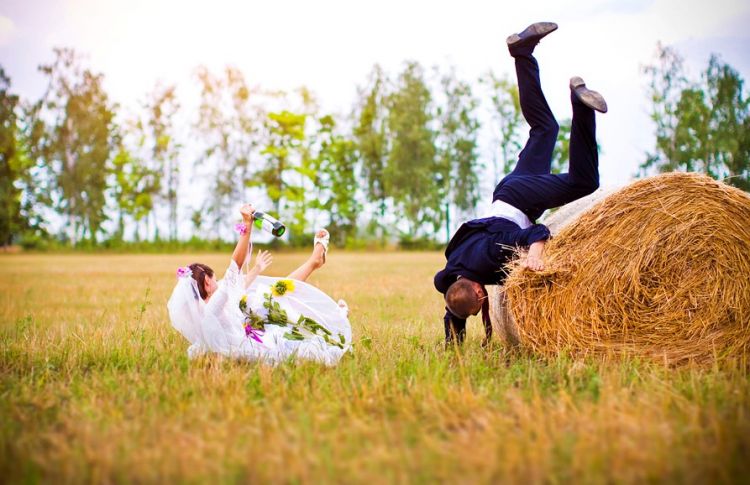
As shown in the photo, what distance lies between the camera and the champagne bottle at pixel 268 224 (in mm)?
5755

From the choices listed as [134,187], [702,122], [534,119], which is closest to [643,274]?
[534,119]

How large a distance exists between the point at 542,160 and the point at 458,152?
44.7 meters

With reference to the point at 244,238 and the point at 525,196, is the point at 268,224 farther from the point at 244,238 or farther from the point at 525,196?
the point at 525,196

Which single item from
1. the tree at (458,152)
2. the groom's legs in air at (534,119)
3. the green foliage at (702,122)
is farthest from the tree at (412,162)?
the groom's legs in air at (534,119)

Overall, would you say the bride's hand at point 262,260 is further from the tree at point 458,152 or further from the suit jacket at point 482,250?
the tree at point 458,152

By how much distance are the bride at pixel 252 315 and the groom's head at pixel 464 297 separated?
99 centimetres

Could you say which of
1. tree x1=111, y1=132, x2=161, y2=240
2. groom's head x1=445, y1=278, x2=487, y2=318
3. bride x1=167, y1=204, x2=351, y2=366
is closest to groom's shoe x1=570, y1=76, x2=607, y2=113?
groom's head x1=445, y1=278, x2=487, y2=318

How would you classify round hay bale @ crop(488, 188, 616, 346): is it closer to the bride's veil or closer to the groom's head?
the groom's head

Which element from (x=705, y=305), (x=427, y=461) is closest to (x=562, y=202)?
(x=705, y=305)

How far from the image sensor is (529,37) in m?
6.36

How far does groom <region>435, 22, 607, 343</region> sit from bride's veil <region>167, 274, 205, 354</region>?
2.13 meters

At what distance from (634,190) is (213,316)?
369 cm

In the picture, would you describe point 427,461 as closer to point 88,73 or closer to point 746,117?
point 746,117

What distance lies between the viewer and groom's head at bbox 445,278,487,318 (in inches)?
229
